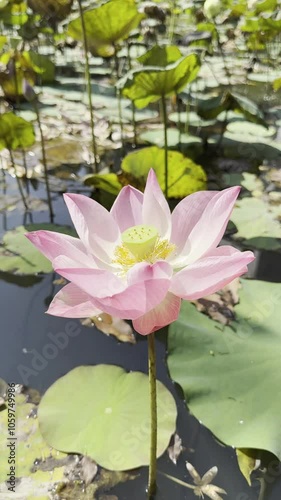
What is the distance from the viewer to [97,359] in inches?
56.9

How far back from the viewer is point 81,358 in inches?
57.2

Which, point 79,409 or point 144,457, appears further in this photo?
point 79,409

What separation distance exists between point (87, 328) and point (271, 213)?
3.69ft

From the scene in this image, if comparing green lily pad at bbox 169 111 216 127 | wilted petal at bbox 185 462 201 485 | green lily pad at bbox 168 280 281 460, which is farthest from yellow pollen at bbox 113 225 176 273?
green lily pad at bbox 169 111 216 127

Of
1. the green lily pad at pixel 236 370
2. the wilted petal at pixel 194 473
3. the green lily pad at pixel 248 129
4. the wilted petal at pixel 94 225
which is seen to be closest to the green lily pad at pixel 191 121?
the green lily pad at pixel 248 129

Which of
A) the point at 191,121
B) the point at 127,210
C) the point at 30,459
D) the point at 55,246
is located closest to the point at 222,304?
the point at 127,210

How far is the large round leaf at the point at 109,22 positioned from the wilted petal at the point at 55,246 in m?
1.53

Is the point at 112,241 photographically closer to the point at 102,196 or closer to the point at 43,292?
the point at 43,292

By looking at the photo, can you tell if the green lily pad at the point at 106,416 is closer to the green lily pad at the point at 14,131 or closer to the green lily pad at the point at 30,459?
the green lily pad at the point at 30,459

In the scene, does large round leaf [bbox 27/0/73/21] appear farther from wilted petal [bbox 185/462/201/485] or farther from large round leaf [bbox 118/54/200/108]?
wilted petal [bbox 185/462/201/485]

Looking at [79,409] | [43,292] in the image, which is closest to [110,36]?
[43,292]

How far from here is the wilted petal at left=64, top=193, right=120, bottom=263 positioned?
34.9 inches

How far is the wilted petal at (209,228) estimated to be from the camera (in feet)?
2.64

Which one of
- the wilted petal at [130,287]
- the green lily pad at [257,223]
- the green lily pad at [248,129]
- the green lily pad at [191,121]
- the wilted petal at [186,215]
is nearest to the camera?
the wilted petal at [130,287]
